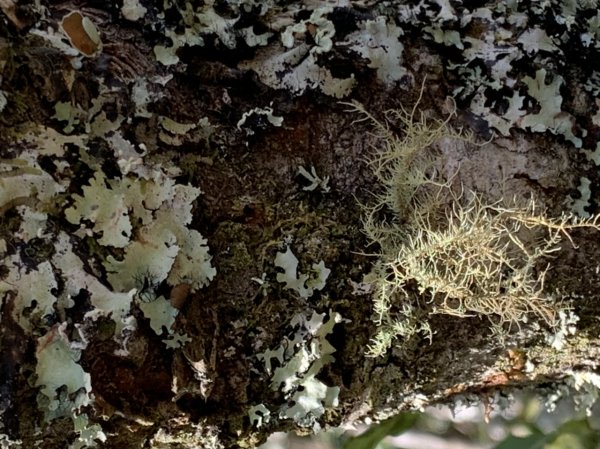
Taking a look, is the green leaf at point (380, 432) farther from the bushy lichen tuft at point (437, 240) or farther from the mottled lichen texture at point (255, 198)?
the bushy lichen tuft at point (437, 240)

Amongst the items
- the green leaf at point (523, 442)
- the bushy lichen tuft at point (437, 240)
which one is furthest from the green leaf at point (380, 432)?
the bushy lichen tuft at point (437, 240)

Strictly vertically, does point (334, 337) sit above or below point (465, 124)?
below

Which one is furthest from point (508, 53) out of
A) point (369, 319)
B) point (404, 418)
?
point (404, 418)

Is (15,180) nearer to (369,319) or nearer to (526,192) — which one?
(369,319)

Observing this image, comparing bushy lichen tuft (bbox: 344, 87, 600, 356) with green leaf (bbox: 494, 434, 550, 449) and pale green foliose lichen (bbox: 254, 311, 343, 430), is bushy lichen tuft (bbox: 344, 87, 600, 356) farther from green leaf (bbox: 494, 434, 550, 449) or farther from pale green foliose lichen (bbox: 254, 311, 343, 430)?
green leaf (bbox: 494, 434, 550, 449)

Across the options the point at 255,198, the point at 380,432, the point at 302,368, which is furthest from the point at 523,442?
the point at 255,198

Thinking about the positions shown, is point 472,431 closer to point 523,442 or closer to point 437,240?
point 523,442

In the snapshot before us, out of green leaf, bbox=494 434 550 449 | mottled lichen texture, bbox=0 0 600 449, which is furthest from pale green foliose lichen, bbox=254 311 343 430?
green leaf, bbox=494 434 550 449
